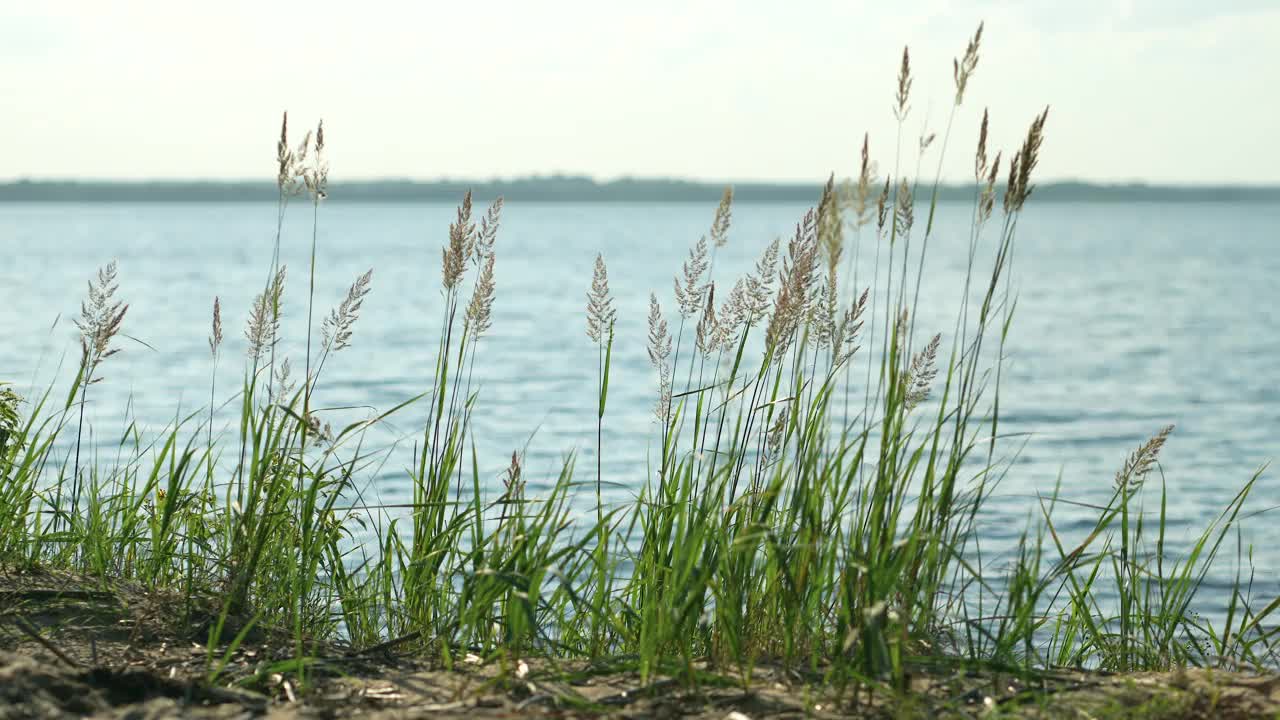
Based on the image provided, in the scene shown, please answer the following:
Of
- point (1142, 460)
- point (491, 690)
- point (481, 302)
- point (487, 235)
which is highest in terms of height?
point (487, 235)

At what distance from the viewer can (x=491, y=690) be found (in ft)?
9.91

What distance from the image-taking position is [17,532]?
405 centimetres

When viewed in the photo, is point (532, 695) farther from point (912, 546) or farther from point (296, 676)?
point (912, 546)

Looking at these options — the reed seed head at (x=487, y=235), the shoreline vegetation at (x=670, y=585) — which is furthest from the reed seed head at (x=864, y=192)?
the reed seed head at (x=487, y=235)

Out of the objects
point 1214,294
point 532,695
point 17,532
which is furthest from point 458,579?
point 1214,294

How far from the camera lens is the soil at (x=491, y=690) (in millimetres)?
2824

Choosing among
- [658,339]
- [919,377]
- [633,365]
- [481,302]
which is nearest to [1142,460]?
[919,377]

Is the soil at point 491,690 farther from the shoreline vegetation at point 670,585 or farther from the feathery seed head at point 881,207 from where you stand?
the feathery seed head at point 881,207

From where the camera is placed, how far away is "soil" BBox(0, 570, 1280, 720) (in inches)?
111

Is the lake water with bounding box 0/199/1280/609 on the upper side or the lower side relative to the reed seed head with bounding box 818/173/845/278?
lower

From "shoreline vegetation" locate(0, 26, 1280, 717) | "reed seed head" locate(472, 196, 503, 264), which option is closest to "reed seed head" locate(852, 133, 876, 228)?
"shoreline vegetation" locate(0, 26, 1280, 717)

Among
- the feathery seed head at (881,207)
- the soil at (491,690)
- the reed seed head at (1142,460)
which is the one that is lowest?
the soil at (491,690)

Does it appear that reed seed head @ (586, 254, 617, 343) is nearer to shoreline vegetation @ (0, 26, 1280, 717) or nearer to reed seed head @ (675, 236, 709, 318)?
shoreline vegetation @ (0, 26, 1280, 717)

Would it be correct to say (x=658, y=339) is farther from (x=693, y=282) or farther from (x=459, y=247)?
(x=459, y=247)
